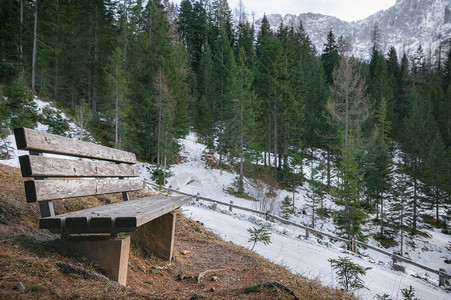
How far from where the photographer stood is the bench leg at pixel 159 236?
376cm

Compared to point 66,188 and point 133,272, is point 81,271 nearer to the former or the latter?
point 66,188

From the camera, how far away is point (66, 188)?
2500mm

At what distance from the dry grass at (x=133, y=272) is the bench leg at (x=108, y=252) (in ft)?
0.28

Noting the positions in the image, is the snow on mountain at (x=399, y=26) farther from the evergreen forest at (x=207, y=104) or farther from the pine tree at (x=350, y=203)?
the pine tree at (x=350, y=203)

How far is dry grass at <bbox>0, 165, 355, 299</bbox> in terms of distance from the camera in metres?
1.93

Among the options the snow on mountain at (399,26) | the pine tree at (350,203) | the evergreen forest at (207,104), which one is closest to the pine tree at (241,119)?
the evergreen forest at (207,104)

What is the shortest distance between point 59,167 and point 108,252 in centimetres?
91

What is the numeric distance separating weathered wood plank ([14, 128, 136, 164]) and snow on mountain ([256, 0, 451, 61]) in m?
131

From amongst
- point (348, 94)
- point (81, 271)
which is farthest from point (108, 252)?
point (348, 94)

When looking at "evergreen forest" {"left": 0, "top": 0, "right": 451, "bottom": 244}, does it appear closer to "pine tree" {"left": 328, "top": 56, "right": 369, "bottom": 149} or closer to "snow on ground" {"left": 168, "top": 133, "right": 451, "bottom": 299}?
"pine tree" {"left": 328, "top": 56, "right": 369, "bottom": 149}

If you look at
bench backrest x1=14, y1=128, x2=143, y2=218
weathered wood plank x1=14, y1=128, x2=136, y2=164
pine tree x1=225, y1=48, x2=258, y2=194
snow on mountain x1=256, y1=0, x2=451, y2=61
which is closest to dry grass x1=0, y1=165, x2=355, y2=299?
bench backrest x1=14, y1=128, x2=143, y2=218

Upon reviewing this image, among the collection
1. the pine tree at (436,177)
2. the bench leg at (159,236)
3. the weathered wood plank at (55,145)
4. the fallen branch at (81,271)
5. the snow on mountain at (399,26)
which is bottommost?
the pine tree at (436,177)

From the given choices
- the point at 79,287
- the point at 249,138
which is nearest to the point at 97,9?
the point at 249,138

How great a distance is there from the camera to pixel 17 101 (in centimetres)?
1584
